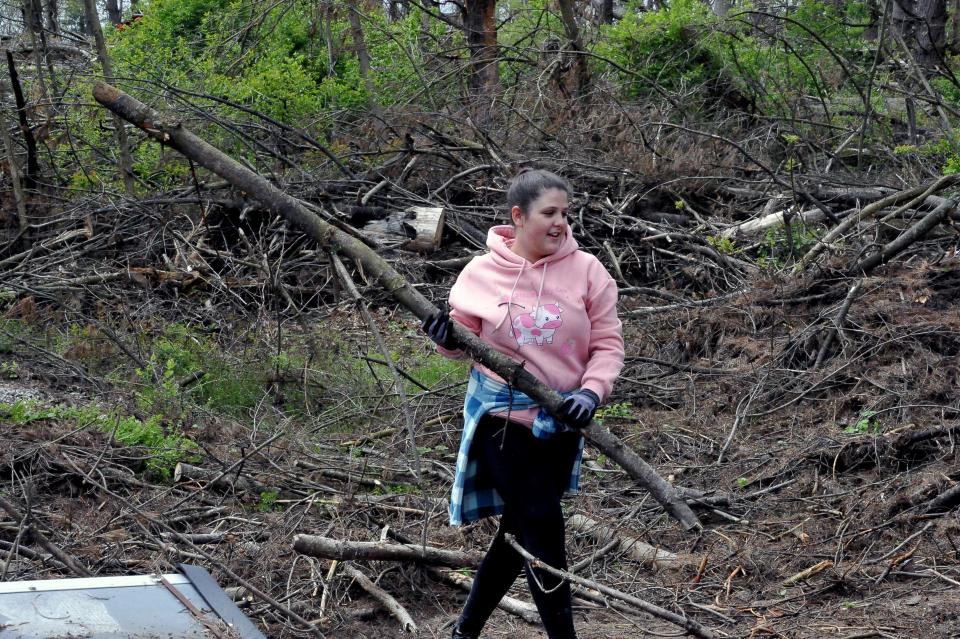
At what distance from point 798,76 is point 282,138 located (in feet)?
23.6

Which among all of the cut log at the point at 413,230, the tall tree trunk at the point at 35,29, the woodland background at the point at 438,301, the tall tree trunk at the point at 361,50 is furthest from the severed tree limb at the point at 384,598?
the tall tree trunk at the point at 361,50

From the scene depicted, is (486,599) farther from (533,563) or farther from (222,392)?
(222,392)

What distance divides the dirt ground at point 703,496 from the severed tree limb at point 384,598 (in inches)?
2.4

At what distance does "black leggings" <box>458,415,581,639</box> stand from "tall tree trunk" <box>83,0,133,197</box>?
20.8ft

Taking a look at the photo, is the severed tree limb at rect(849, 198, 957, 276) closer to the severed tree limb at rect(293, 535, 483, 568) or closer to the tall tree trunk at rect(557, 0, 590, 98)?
the severed tree limb at rect(293, 535, 483, 568)

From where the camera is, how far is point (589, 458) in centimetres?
586

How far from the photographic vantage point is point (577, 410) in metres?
3.03

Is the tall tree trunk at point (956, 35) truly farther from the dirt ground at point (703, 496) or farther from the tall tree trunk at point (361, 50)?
the dirt ground at point (703, 496)

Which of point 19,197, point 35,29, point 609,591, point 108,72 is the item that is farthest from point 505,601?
point 35,29

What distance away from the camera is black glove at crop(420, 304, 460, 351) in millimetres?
3152

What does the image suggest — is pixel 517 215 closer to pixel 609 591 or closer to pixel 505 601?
pixel 609 591

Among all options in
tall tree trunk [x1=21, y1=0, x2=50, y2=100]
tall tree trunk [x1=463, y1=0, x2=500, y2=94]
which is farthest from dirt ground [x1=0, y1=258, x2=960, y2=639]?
tall tree trunk [x1=463, y1=0, x2=500, y2=94]

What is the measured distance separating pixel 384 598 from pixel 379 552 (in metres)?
0.20

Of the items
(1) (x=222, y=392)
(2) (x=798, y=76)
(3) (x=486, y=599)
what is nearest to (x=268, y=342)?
(1) (x=222, y=392)
